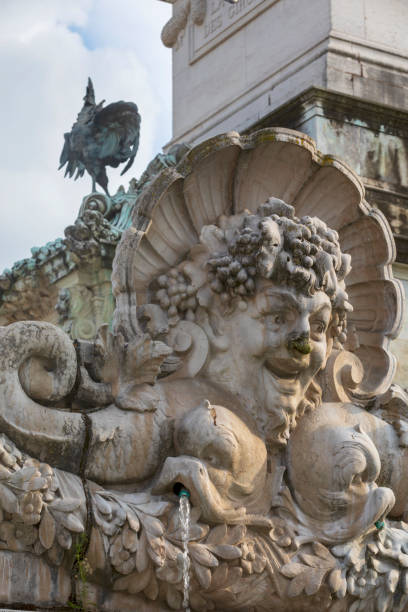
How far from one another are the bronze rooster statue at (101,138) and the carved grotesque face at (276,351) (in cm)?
572

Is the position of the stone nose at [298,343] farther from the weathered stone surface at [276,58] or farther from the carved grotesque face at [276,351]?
the weathered stone surface at [276,58]

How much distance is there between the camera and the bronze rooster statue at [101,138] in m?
11.4

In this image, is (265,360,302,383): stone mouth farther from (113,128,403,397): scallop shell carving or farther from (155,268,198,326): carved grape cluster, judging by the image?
(113,128,403,397): scallop shell carving

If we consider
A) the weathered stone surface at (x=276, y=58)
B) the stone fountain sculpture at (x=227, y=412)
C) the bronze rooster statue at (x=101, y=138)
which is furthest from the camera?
the bronze rooster statue at (x=101, y=138)

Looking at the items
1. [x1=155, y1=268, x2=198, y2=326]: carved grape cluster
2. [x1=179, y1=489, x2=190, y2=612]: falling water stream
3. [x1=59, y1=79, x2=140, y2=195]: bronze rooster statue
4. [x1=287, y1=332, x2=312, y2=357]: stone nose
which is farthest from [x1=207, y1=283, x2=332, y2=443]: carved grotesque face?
[x1=59, y1=79, x2=140, y2=195]: bronze rooster statue

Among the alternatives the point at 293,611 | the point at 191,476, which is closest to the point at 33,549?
the point at 191,476

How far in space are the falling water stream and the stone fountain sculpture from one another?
29 millimetres

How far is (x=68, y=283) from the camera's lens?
1020 cm

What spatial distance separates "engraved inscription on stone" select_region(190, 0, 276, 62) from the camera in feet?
31.5

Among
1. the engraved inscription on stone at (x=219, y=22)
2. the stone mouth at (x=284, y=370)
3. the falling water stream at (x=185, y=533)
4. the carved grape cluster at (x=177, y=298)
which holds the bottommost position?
the falling water stream at (x=185, y=533)

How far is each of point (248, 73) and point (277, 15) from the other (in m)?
0.50

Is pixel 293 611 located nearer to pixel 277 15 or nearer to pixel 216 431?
pixel 216 431

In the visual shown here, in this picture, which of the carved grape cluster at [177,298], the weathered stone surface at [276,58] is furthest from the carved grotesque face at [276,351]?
the weathered stone surface at [276,58]

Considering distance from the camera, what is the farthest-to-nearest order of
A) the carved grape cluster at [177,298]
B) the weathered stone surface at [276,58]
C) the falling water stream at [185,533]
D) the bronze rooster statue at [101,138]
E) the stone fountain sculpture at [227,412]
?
the bronze rooster statue at [101,138] < the weathered stone surface at [276,58] < the carved grape cluster at [177,298] < the falling water stream at [185,533] < the stone fountain sculpture at [227,412]
